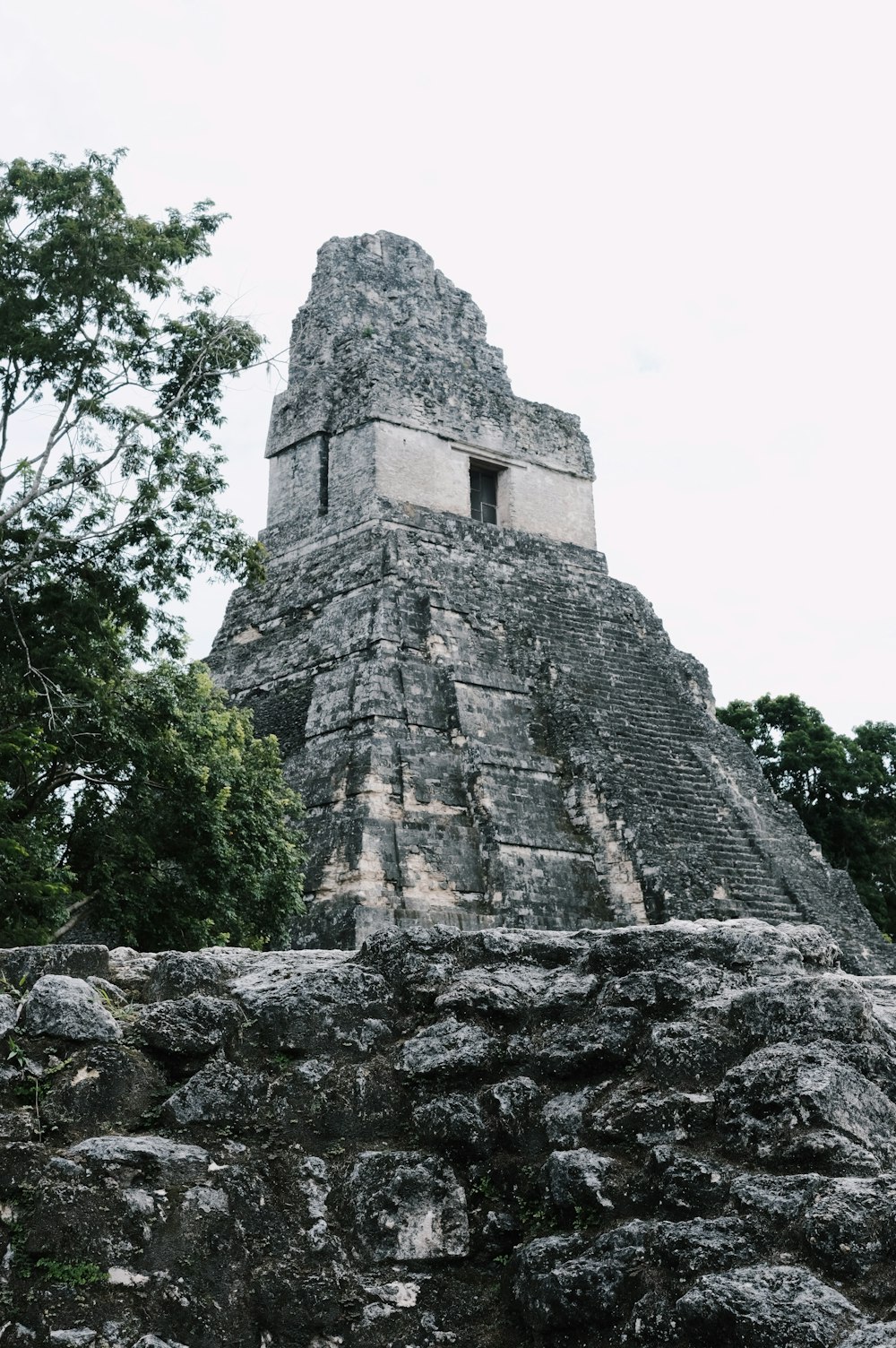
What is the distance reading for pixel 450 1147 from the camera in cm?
373

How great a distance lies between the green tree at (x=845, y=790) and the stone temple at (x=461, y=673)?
7409 mm

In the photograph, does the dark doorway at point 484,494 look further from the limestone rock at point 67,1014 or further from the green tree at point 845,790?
the limestone rock at point 67,1014

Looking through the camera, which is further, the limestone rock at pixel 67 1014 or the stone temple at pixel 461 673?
the stone temple at pixel 461 673

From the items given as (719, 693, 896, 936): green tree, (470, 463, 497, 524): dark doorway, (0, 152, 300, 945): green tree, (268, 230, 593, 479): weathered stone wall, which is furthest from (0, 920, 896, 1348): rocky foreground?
(719, 693, 896, 936): green tree

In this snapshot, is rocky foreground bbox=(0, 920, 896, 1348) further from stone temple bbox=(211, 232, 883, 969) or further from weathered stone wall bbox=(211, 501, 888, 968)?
weathered stone wall bbox=(211, 501, 888, 968)

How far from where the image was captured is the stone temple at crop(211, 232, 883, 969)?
1252 cm

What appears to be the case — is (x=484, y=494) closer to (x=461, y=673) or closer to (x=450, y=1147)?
(x=461, y=673)

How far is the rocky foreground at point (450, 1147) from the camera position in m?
3.10

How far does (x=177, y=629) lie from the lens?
11.4 m

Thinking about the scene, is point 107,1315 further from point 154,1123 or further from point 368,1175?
point 368,1175

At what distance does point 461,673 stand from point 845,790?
38.7 ft

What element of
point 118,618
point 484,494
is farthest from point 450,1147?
point 484,494

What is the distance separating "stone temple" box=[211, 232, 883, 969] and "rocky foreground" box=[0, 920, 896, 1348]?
24.8ft

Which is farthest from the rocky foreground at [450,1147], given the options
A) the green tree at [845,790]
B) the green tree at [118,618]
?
the green tree at [845,790]
